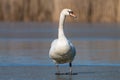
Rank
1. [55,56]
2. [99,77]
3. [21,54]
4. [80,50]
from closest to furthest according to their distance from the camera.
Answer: [99,77]
[55,56]
[21,54]
[80,50]

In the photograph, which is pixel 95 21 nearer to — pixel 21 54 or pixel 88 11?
pixel 88 11

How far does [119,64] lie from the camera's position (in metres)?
12.5

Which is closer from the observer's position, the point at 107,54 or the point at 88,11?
the point at 107,54

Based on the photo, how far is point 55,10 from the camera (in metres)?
32.6

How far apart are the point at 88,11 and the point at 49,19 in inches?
90.7

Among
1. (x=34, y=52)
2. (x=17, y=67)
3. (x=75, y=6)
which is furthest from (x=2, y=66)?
(x=75, y=6)

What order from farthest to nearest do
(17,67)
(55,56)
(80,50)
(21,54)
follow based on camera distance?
(80,50)
(21,54)
(17,67)
(55,56)

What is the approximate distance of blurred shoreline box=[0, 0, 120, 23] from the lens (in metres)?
32.2

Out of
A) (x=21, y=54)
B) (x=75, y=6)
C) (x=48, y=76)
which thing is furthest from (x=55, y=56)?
(x=75, y=6)

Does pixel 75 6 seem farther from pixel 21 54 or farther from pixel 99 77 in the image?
pixel 99 77

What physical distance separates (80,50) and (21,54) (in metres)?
1.99

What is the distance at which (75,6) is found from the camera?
32406mm

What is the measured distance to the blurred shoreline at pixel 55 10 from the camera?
3225cm

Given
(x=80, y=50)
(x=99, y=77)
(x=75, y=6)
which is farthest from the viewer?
(x=75, y=6)
